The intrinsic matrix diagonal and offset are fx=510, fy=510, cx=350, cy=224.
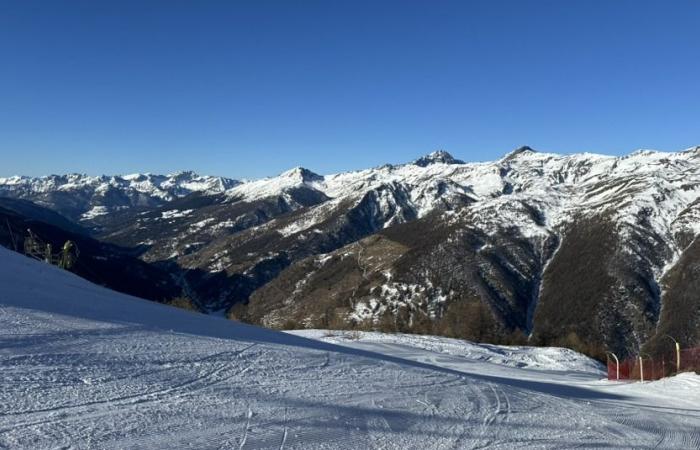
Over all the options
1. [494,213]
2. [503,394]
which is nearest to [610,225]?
[494,213]

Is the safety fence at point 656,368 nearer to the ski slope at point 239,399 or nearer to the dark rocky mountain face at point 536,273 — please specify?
the ski slope at point 239,399

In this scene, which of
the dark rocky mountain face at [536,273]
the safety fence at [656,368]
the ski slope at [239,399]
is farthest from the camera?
the dark rocky mountain face at [536,273]

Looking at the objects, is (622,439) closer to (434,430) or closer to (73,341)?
(434,430)

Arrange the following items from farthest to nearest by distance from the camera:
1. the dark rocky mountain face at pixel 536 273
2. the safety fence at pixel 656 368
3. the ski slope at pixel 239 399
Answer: the dark rocky mountain face at pixel 536 273, the safety fence at pixel 656 368, the ski slope at pixel 239 399

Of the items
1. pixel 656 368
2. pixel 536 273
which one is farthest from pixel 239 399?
pixel 536 273

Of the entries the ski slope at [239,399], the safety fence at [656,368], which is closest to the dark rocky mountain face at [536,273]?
the safety fence at [656,368]

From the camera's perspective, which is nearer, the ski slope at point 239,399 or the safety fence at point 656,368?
the ski slope at point 239,399

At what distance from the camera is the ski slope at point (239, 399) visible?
5996mm

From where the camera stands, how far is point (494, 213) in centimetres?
18238

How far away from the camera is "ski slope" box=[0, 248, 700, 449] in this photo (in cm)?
600

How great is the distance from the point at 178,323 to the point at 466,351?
15.4m

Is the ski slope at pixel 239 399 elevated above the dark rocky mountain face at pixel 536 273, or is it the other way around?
the dark rocky mountain face at pixel 536 273

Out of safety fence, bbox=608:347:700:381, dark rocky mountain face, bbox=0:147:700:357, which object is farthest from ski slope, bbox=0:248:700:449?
dark rocky mountain face, bbox=0:147:700:357

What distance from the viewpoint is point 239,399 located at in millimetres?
7188
